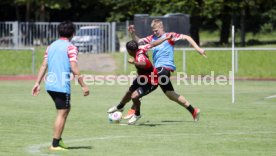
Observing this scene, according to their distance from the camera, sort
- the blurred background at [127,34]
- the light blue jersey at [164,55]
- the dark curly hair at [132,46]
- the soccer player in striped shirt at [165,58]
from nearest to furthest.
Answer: the dark curly hair at [132,46] < the soccer player in striped shirt at [165,58] < the light blue jersey at [164,55] < the blurred background at [127,34]

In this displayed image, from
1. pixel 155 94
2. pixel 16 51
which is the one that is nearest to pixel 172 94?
pixel 155 94

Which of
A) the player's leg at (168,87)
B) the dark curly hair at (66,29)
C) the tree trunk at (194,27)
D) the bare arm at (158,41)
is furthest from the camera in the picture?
the tree trunk at (194,27)

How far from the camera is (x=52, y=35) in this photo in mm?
47562

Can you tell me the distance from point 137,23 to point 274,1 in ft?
53.7

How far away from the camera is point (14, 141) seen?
46.8 ft

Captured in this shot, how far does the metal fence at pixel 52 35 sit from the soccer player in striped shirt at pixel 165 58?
27999 mm

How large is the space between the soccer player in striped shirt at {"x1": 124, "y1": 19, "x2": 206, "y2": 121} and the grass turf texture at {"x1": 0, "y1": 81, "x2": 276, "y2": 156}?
45 cm

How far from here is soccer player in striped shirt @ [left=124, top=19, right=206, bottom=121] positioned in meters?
17.8

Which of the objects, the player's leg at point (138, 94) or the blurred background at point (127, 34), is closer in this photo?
the player's leg at point (138, 94)

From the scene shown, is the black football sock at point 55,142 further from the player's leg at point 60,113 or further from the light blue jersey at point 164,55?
the light blue jersey at point 164,55

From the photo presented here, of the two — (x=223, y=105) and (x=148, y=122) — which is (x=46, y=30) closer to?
(x=223, y=105)

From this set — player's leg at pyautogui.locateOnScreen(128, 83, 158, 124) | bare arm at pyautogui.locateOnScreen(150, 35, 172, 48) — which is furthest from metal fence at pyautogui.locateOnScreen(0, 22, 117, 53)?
bare arm at pyautogui.locateOnScreen(150, 35, 172, 48)

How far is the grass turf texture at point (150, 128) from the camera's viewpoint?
1334 cm

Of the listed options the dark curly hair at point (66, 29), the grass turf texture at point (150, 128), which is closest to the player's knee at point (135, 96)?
the grass turf texture at point (150, 128)
